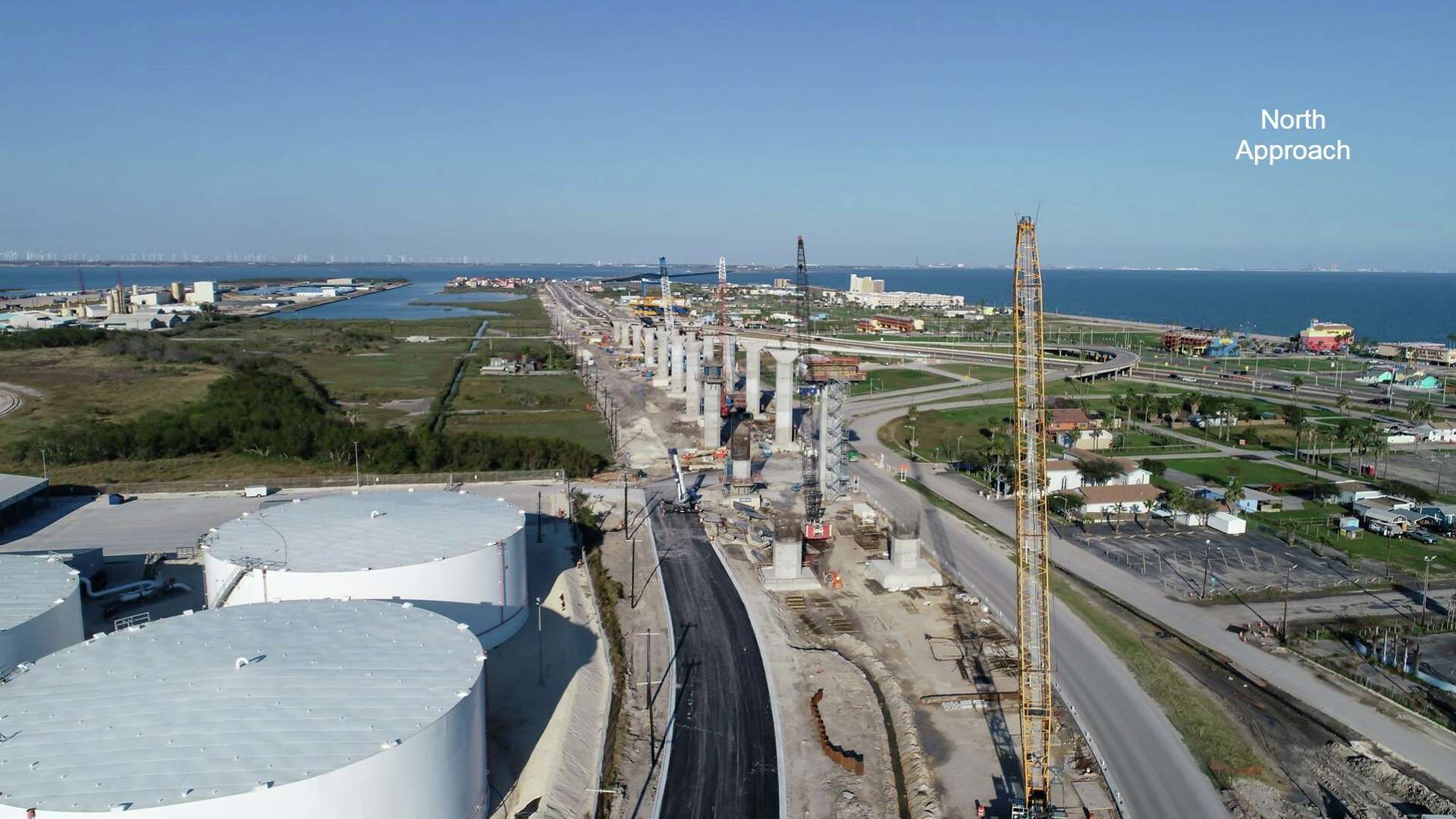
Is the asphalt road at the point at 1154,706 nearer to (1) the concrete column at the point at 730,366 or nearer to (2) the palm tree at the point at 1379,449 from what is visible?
(2) the palm tree at the point at 1379,449

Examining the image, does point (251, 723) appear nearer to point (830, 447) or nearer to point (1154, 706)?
point (1154, 706)

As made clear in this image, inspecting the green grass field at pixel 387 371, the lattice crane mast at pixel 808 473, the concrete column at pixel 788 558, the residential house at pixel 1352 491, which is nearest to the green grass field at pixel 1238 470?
the residential house at pixel 1352 491

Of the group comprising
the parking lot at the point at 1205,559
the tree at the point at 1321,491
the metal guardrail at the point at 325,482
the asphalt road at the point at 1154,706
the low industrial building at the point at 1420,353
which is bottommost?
the asphalt road at the point at 1154,706

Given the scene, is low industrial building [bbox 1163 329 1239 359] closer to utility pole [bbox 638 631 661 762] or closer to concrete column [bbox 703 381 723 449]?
concrete column [bbox 703 381 723 449]

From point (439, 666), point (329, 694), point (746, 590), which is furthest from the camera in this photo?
point (746, 590)

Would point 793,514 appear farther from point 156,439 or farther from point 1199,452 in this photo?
point 156,439

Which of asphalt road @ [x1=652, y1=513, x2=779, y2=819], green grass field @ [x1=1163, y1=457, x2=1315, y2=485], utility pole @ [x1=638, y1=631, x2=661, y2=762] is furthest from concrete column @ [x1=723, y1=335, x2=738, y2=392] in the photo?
utility pole @ [x1=638, y1=631, x2=661, y2=762]

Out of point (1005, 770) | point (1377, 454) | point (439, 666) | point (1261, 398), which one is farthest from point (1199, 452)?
point (439, 666)
